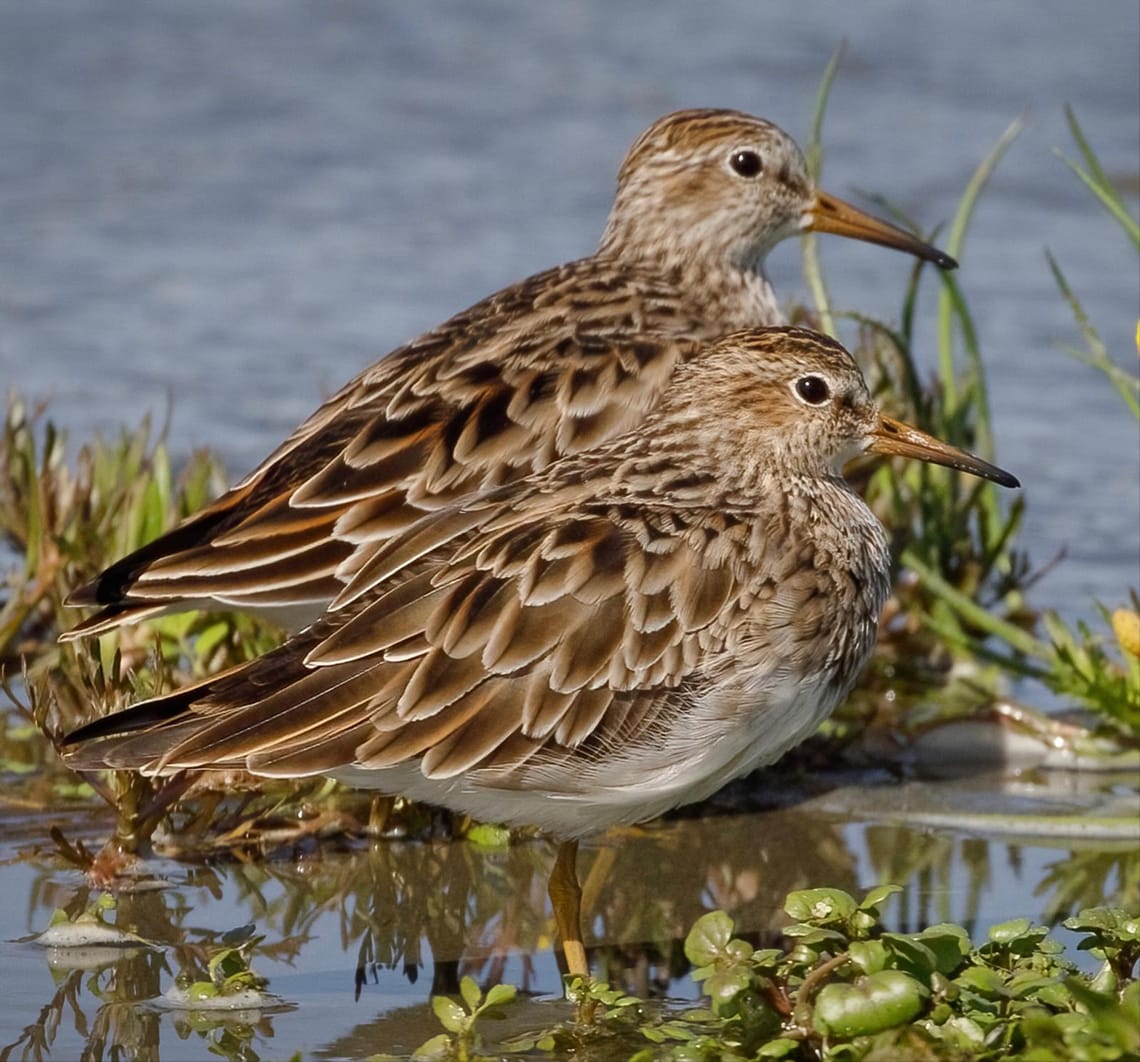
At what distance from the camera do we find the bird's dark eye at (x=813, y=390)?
5645 mm

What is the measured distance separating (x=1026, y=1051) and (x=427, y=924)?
1.79 metres

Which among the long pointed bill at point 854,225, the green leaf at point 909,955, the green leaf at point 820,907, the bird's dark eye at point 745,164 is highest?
the bird's dark eye at point 745,164

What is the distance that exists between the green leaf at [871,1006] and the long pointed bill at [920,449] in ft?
6.64

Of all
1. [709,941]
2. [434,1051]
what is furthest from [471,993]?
[709,941]

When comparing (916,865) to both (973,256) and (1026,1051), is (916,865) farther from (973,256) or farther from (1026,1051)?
(973,256)

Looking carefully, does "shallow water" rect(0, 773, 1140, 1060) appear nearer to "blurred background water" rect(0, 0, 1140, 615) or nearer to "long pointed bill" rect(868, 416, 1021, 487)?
"long pointed bill" rect(868, 416, 1021, 487)

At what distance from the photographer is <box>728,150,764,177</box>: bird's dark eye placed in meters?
7.46

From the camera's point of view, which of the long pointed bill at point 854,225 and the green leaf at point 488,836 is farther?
the long pointed bill at point 854,225

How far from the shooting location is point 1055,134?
1212 cm

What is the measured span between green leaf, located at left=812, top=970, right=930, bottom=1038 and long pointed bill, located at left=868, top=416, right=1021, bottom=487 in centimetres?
202

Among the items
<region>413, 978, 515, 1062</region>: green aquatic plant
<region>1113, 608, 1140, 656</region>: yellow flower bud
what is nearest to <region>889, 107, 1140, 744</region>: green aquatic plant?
<region>1113, 608, 1140, 656</region>: yellow flower bud

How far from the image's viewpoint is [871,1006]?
4.04 metres

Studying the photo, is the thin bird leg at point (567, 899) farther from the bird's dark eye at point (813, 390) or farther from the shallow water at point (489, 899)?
the bird's dark eye at point (813, 390)

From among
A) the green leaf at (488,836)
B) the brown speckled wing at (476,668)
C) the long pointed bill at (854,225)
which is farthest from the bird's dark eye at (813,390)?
the long pointed bill at (854,225)
